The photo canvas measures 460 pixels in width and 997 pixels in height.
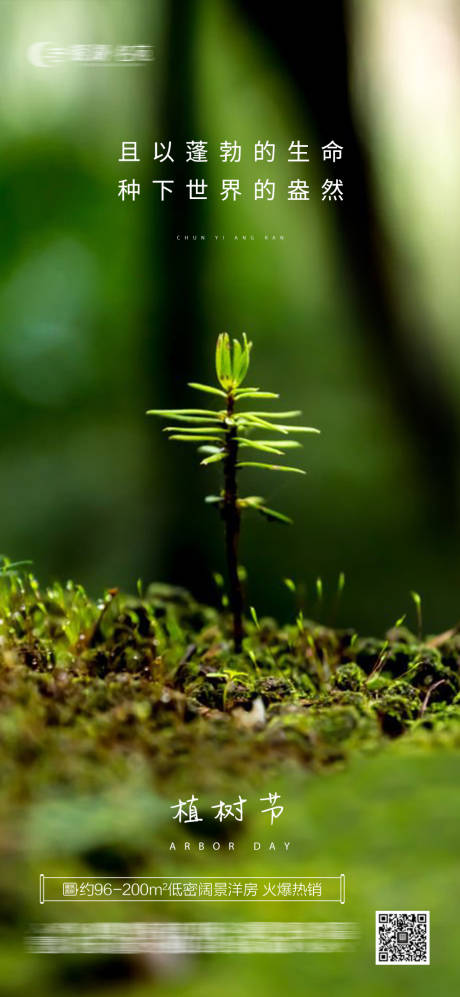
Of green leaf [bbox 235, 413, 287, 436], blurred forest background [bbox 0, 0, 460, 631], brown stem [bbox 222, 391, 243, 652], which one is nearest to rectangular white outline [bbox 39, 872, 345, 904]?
brown stem [bbox 222, 391, 243, 652]

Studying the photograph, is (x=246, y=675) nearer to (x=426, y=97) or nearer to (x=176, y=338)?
(x=176, y=338)

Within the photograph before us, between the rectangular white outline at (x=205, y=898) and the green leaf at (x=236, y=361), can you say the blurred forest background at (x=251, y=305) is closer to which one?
the green leaf at (x=236, y=361)

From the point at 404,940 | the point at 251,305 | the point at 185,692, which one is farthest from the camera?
the point at 251,305

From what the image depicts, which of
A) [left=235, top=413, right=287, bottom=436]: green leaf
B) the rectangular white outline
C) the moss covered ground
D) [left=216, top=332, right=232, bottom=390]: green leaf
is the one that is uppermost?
[left=216, top=332, right=232, bottom=390]: green leaf

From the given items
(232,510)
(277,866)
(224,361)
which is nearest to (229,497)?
(232,510)

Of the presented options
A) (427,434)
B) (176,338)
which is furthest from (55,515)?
(427,434)

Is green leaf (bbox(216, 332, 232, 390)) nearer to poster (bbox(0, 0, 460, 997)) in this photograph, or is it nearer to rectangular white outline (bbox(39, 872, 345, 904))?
poster (bbox(0, 0, 460, 997))

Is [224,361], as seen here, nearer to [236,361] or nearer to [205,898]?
[236,361]

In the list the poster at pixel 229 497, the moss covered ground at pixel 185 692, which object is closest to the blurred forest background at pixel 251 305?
the poster at pixel 229 497
